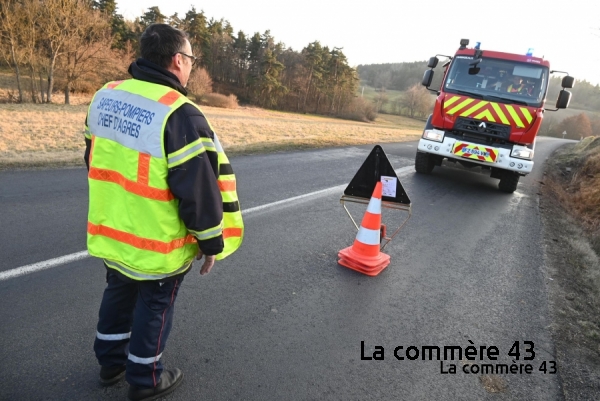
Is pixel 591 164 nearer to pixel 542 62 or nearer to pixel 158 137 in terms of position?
pixel 542 62

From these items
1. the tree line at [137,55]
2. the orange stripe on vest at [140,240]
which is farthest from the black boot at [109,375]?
the tree line at [137,55]

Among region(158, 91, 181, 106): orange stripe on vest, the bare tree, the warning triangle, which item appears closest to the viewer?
region(158, 91, 181, 106): orange stripe on vest

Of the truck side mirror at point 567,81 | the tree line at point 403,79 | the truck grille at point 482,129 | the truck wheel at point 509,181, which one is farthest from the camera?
the tree line at point 403,79

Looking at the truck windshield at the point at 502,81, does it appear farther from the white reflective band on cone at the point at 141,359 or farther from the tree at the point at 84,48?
the tree at the point at 84,48

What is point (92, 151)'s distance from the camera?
2051 mm

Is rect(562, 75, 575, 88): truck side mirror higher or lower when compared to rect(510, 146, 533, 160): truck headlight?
higher

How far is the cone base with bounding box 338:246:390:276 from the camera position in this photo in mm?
4145

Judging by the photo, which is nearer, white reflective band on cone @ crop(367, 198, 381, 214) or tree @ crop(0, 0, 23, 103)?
white reflective band on cone @ crop(367, 198, 381, 214)

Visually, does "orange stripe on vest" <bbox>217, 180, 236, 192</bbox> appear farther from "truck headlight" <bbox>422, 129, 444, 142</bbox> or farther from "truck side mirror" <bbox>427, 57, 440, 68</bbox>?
"truck side mirror" <bbox>427, 57, 440, 68</bbox>

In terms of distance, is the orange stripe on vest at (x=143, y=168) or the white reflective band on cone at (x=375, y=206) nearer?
the orange stripe on vest at (x=143, y=168)

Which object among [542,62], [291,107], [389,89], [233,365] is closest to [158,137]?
[233,365]

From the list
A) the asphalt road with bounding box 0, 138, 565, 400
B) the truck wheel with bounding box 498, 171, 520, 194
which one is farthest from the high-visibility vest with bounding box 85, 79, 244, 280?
the truck wheel with bounding box 498, 171, 520, 194

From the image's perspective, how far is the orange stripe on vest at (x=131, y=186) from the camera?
1.89 m

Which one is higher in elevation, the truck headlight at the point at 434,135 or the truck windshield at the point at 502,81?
the truck windshield at the point at 502,81
